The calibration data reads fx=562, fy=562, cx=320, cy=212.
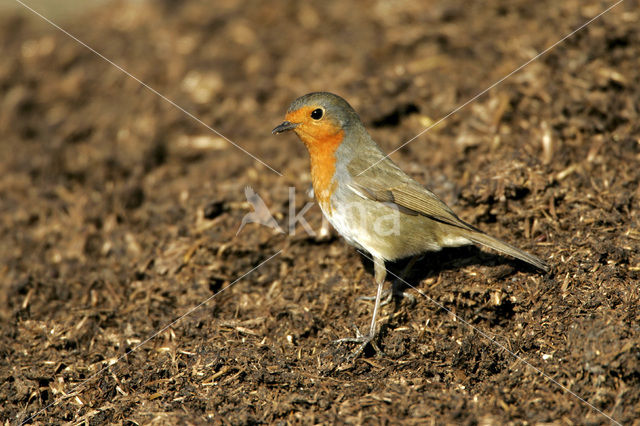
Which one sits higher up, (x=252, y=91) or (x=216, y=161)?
(x=252, y=91)

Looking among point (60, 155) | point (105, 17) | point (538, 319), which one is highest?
point (105, 17)

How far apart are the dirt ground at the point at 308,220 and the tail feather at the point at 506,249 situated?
145mm

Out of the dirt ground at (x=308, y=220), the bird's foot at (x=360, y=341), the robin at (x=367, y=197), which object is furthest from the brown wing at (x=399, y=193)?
the bird's foot at (x=360, y=341)

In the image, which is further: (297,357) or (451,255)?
(451,255)

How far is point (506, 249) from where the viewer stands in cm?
424

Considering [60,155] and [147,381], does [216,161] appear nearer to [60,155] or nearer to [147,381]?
[60,155]

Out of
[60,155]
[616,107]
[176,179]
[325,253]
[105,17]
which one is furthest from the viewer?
[105,17]

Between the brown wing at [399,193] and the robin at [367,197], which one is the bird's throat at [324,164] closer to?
the robin at [367,197]

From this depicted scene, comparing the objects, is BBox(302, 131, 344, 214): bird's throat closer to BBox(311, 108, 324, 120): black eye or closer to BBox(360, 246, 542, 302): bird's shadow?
BBox(311, 108, 324, 120): black eye

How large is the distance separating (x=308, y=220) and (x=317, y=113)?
3.76 ft

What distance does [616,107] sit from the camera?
5574 mm

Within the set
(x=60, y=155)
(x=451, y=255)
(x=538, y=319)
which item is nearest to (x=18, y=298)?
(x=60, y=155)

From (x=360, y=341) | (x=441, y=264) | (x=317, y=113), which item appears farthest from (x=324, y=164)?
(x=360, y=341)

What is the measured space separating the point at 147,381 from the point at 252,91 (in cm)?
448
